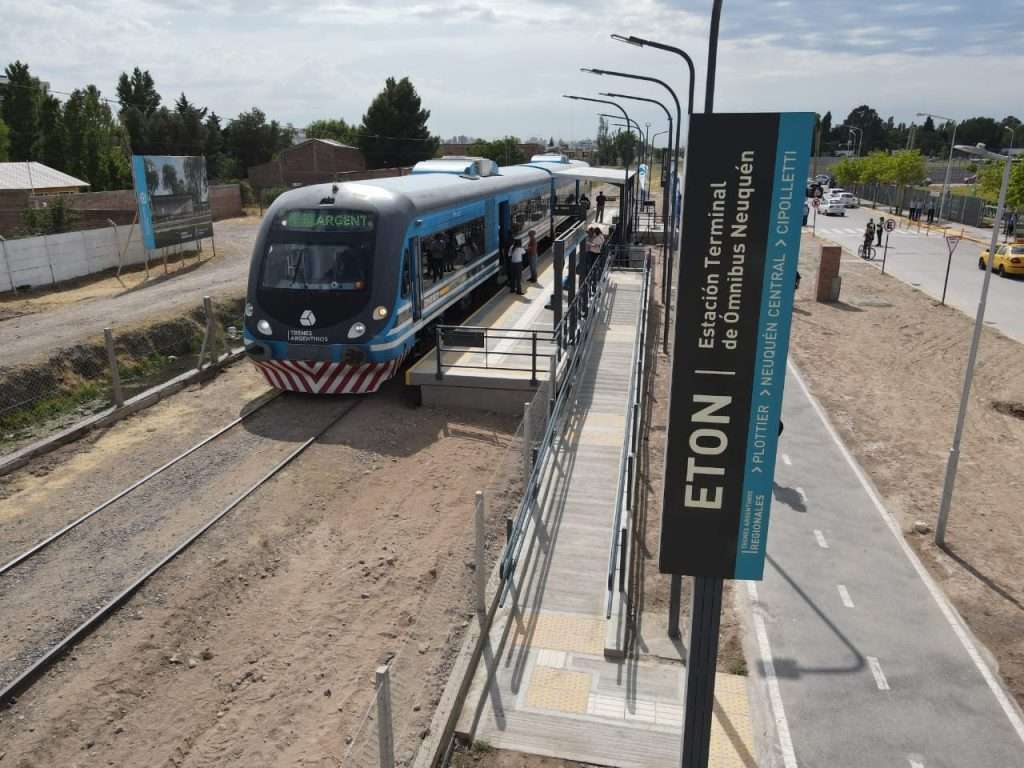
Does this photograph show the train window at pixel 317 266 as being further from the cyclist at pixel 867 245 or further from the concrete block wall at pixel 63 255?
the cyclist at pixel 867 245

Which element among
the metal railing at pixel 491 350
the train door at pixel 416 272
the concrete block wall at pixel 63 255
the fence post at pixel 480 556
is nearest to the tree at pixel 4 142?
the concrete block wall at pixel 63 255

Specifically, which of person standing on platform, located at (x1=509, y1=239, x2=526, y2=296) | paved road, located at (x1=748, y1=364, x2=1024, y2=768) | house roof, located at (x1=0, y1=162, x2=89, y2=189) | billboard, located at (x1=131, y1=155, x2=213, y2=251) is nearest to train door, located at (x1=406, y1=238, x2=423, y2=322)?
person standing on platform, located at (x1=509, y1=239, x2=526, y2=296)

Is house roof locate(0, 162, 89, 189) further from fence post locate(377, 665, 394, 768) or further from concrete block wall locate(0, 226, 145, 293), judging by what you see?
fence post locate(377, 665, 394, 768)

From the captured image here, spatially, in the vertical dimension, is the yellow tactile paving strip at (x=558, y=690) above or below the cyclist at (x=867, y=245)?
below

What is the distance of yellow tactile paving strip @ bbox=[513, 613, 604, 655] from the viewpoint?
745 centimetres

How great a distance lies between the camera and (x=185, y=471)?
11.2 metres

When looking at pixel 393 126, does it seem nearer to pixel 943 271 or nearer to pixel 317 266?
pixel 943 271

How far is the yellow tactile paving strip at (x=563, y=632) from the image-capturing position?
7.45m

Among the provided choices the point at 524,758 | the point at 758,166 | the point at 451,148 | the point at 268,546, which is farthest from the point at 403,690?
the point at 451,148

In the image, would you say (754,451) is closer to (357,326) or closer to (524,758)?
(524,758)

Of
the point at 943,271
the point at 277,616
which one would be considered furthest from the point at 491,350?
the point at 943,271

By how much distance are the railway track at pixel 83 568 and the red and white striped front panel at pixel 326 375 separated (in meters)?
1.92

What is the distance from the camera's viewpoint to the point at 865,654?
756 cm

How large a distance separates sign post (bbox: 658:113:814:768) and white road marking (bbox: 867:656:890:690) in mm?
2851
